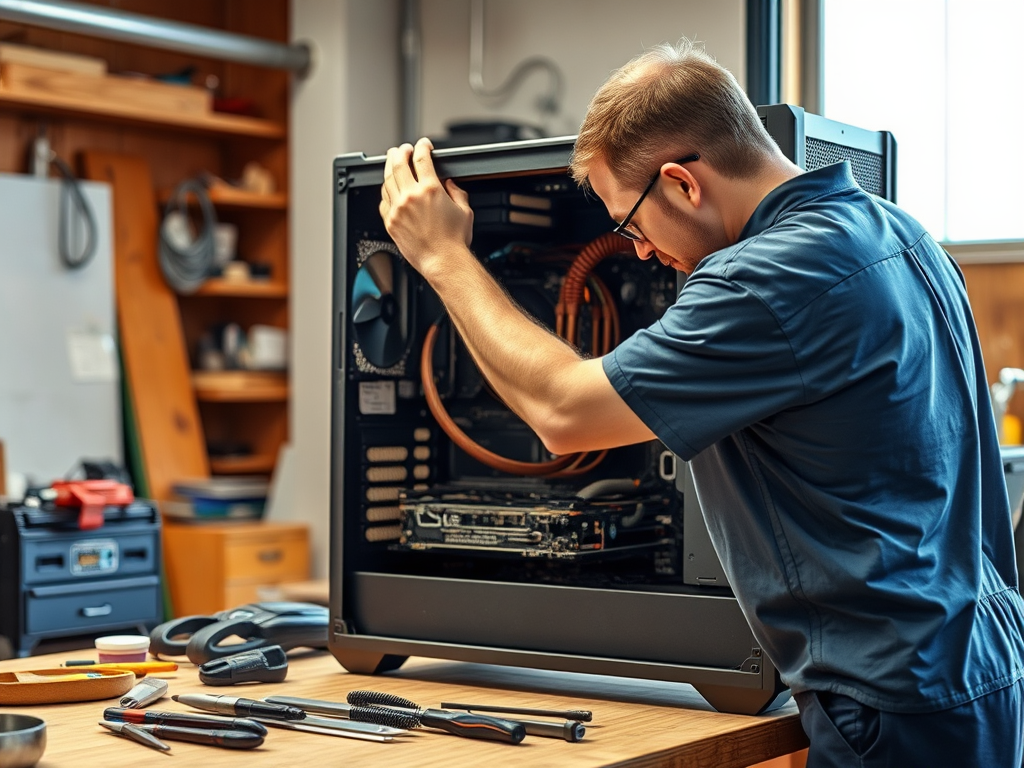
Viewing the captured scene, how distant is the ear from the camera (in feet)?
3.97

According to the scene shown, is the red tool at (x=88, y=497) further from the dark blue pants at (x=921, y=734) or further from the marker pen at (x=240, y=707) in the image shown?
the dark blue pants at (x=921, y=734)

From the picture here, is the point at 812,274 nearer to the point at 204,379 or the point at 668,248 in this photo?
the point at 668,248

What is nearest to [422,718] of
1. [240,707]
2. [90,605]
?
[240,707]

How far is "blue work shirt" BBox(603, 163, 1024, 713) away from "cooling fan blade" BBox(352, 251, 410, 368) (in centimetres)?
55

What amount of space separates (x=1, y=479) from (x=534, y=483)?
2.45 meters

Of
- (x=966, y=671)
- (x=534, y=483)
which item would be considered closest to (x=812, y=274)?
(x=966, y=671)

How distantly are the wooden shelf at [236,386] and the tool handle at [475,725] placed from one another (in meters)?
3.39

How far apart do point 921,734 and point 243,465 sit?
12.3 feet

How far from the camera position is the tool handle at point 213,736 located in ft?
3.77

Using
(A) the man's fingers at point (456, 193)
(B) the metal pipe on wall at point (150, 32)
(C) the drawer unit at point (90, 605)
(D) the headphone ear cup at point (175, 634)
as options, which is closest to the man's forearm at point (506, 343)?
(A) the man's fingers at point (456, 193)

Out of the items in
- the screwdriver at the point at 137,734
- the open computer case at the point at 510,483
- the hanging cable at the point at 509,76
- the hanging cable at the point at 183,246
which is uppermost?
the hanging cable at the point at 509,76

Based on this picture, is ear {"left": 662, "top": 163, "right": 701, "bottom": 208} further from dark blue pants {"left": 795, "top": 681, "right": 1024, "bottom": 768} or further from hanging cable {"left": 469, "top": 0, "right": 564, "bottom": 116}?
hanging cable {"left": 469, "top": 0, "right": 564, "bottom": 116}

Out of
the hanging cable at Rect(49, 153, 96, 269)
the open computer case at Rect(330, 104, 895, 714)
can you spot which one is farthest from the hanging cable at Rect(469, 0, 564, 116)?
the open computer case at Rect(330, 104, 895, 714)

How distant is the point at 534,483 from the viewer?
1646 millimetres
